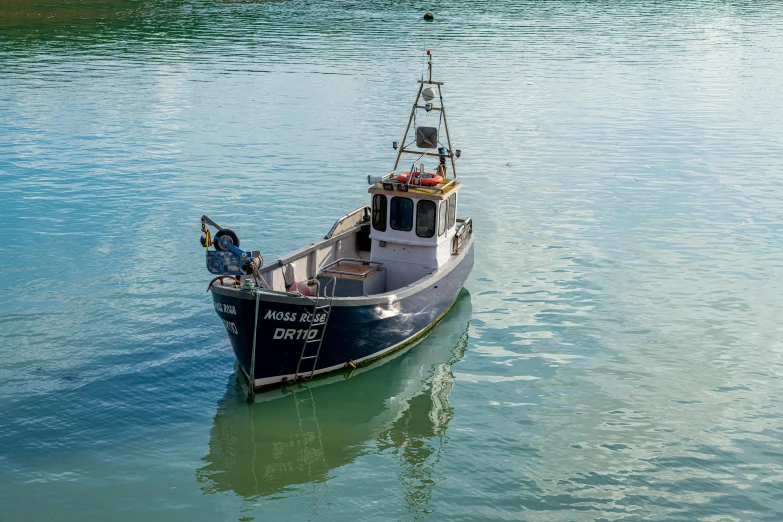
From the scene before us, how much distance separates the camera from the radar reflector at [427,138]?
23391 millimetres

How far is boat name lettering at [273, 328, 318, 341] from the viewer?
60.8 feet

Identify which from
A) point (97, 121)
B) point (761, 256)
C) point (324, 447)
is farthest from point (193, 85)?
point (324, 447)

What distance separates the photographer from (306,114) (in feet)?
156

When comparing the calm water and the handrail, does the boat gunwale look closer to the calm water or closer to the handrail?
the handrail

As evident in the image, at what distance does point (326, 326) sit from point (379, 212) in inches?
182

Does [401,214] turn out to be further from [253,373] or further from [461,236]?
[253,373]

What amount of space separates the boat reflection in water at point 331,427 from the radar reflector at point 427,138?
5416 mm

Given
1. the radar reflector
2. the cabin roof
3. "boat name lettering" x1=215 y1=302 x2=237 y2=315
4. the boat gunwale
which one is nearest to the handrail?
the boat gunwale

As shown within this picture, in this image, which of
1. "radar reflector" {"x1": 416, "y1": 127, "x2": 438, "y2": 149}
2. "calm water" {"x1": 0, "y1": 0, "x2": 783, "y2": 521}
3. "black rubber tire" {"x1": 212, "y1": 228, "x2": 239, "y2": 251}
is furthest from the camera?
"radar reflector" {"x1": 416, "y1": 127, "x2": 438, "y2": 149}

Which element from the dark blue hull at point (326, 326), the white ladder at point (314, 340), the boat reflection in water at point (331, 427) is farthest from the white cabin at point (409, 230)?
the white ladder at point (314, 340)

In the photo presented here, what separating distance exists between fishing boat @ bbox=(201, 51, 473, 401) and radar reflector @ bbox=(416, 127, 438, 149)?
0.04 meters

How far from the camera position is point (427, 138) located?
23547 mm

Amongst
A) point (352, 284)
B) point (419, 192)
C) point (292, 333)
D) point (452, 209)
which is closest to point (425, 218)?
point (419, 192)

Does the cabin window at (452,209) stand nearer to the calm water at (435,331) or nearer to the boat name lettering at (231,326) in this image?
the calm water at (435,331)
